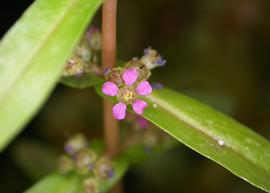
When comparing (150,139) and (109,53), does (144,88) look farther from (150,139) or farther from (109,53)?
(150,139)

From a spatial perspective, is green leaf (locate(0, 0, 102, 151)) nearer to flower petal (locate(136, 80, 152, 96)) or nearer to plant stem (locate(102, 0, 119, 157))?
plant stem (locate(102, 0, 119, 157))

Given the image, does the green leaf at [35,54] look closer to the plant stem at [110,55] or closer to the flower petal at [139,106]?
the plant stem at [110,55]

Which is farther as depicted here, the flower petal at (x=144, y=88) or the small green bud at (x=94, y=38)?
the small green bud at (x=94, y=38)

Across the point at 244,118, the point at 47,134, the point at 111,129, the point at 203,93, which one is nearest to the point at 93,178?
the point at 111,129

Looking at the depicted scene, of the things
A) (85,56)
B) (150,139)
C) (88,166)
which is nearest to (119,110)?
(85,56)

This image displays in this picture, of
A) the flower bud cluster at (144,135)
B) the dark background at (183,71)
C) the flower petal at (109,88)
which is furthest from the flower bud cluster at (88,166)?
the dark background at (183,71)

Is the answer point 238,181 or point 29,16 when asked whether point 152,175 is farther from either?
point 29,16
